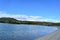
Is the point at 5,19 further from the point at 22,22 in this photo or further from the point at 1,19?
the point at 22,22

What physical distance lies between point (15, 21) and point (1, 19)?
15.1 metres

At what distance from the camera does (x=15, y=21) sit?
175m

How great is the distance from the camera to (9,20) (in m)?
178

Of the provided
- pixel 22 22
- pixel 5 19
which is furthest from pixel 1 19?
pixel 22 22

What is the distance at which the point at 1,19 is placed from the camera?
570 ft

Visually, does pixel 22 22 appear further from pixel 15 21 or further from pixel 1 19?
pixel 1 19

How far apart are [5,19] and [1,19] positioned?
6.22 metres

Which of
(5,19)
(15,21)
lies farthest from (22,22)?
(5,19)

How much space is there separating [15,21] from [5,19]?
12243mm

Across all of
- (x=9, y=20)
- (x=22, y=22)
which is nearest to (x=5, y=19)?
(x=9, y=20)

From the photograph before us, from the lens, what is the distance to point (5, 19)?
179m

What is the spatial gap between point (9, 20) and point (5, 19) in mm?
4876

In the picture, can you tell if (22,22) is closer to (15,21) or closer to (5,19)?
(15,21)
